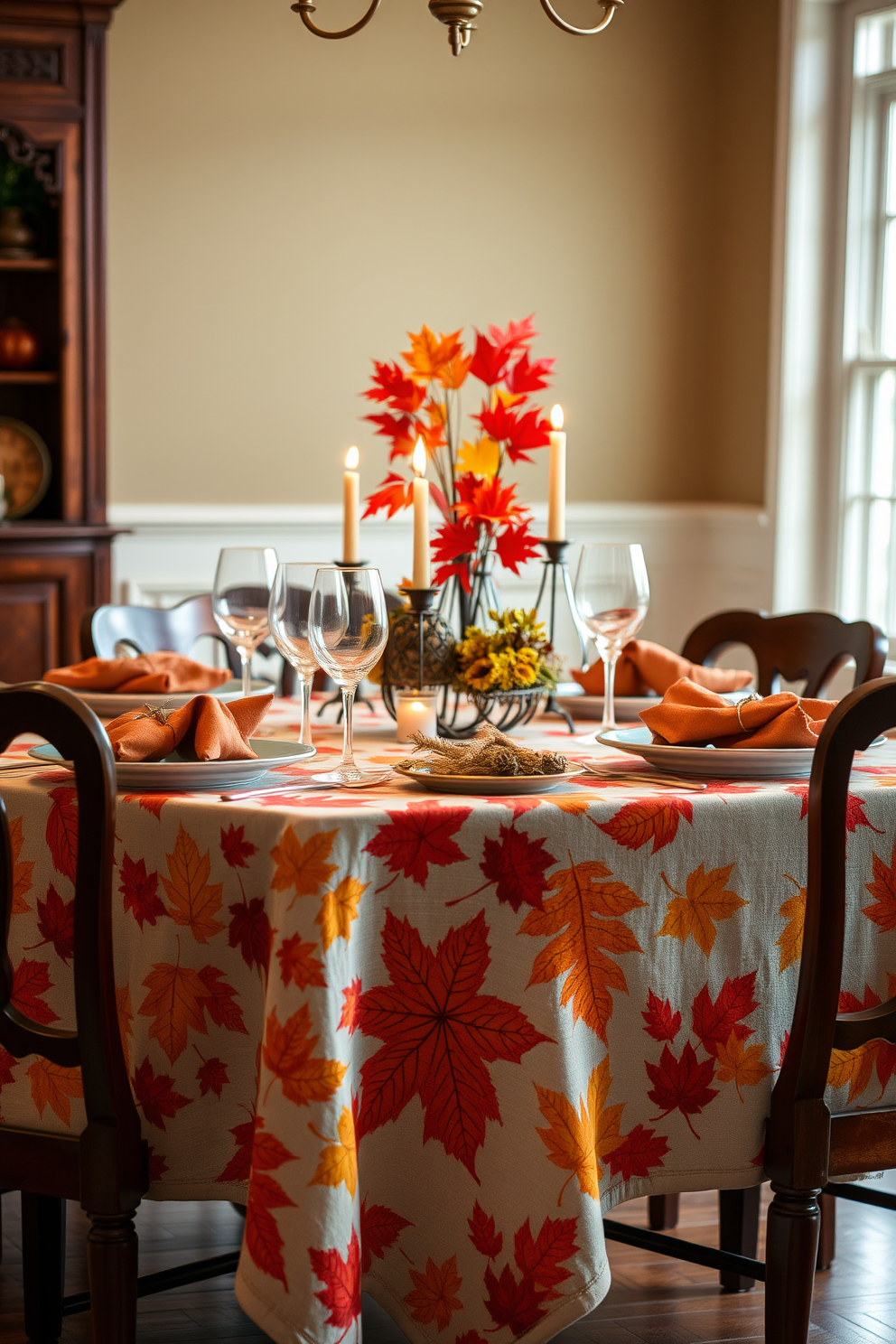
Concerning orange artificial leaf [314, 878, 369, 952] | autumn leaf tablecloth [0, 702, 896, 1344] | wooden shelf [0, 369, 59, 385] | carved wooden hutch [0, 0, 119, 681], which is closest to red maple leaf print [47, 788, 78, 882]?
autumn leaf tablecloth [0, 702, 896, 1344]

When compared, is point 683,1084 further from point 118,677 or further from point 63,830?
point 118,677

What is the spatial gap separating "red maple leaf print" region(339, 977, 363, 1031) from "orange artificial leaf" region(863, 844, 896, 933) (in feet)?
1.82

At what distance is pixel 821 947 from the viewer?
1.45 m

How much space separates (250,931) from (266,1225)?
0.88 ft

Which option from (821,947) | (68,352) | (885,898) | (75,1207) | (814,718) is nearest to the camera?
(821,947)

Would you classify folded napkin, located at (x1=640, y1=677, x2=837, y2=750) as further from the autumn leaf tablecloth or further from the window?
the window

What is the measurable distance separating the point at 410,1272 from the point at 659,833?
1.61ft

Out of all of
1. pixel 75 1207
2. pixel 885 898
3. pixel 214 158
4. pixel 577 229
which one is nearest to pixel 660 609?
pixel 577 229

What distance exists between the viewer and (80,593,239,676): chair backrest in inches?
103

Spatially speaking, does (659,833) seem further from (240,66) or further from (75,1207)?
(240,66)

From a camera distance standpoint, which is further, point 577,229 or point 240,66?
point 577,229

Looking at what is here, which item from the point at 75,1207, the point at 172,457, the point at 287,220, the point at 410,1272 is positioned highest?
the point at 287,220

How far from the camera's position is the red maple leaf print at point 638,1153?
1.51 m

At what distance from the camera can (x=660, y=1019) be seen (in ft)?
4.93
